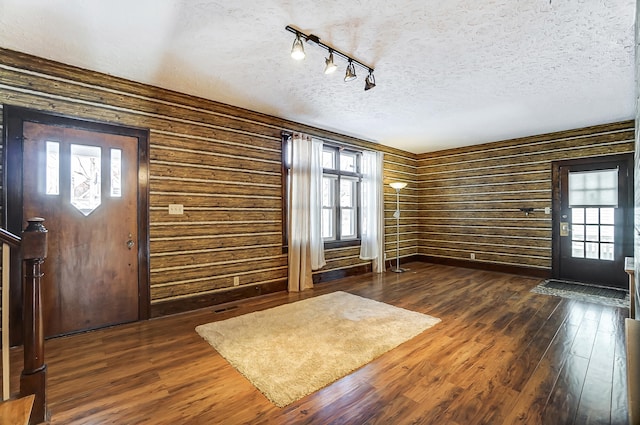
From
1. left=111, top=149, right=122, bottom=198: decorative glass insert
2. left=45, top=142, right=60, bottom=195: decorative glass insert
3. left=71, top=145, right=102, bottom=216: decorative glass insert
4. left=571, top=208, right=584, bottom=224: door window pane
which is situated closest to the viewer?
left=45, top=142, right=60, bottom=195: decorative glass insert

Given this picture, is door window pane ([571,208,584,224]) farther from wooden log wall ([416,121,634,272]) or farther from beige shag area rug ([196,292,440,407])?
beige shag area rug ([196,292,440,407])

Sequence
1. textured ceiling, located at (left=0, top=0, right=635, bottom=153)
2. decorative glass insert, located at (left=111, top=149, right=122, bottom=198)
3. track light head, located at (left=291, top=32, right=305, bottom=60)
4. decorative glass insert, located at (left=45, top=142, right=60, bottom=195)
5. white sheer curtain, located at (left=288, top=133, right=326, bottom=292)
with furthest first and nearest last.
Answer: white sheer curtain, located at (left=288, top=133, right=326, bottom=292) → decorative glass insert, located at (left=111, top=149, right=122, bottom=198) → decorative glass insert, located at (left=45, top=142, right=60, bottom=195) → track light head, located at (left=291, top=32, right=305, bottom=60) → textured ceiling, located at (left=0, top=0, right=635, bottom=153)

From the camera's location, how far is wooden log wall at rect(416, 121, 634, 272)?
502cm

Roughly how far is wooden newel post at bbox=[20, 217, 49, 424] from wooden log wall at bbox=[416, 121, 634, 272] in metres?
6.60

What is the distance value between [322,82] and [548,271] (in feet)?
17.1

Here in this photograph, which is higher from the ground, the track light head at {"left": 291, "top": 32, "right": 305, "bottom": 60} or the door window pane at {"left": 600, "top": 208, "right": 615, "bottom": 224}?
the track light head at {"left": 291, "top": 32, "right": 305, "bottom": 60}

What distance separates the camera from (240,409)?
1790 millimetres

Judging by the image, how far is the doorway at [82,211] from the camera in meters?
2.61

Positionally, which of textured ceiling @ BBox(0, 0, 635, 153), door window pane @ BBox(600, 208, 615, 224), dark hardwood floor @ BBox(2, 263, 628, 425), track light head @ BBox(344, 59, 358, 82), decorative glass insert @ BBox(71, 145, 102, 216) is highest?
textured ceiling @ BBox(0, 0, 635, 153)

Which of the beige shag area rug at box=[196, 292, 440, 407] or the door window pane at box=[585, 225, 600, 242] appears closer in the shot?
the beige shag area rug at box=[196, 292, 440, 407]

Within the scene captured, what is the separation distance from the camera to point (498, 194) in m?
5.82

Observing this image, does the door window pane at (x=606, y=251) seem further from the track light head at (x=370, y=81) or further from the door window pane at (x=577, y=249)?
the track light head at (x=370, y=81)

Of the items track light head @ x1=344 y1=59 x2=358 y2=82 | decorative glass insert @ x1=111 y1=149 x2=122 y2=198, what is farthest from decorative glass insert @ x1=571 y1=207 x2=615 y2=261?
decorative glass insert @ x1=111 y1=149 x2=122 y2=198

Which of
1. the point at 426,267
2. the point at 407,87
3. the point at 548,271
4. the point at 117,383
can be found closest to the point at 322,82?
the point at 407,87
